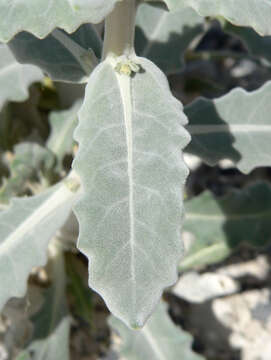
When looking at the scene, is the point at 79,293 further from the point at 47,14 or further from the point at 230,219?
the point at 47,14

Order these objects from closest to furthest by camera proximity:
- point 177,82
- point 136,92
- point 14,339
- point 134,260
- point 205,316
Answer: point 134,260 → point 136,92 → point 14,339 → point 205,316 → point 177,82

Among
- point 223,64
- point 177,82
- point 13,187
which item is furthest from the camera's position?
point 223,64

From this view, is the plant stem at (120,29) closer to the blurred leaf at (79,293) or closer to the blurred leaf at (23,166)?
the blurred leaf at (23,166)

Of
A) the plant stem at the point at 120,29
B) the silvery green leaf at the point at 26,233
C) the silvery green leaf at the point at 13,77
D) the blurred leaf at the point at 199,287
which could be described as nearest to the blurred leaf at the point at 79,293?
the blurred leaf at the point at 199,287

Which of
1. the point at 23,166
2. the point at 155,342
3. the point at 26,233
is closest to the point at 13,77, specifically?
the point at 23,166

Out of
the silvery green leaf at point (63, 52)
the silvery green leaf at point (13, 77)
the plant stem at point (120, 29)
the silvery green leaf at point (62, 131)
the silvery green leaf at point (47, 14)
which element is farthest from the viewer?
the silvery green leaf at point (62, 131)

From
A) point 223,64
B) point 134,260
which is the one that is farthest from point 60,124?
point 223,64

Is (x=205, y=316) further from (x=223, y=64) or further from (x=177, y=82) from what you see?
(x=223, y=64)

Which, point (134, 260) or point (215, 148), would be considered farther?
point (215, 148)
